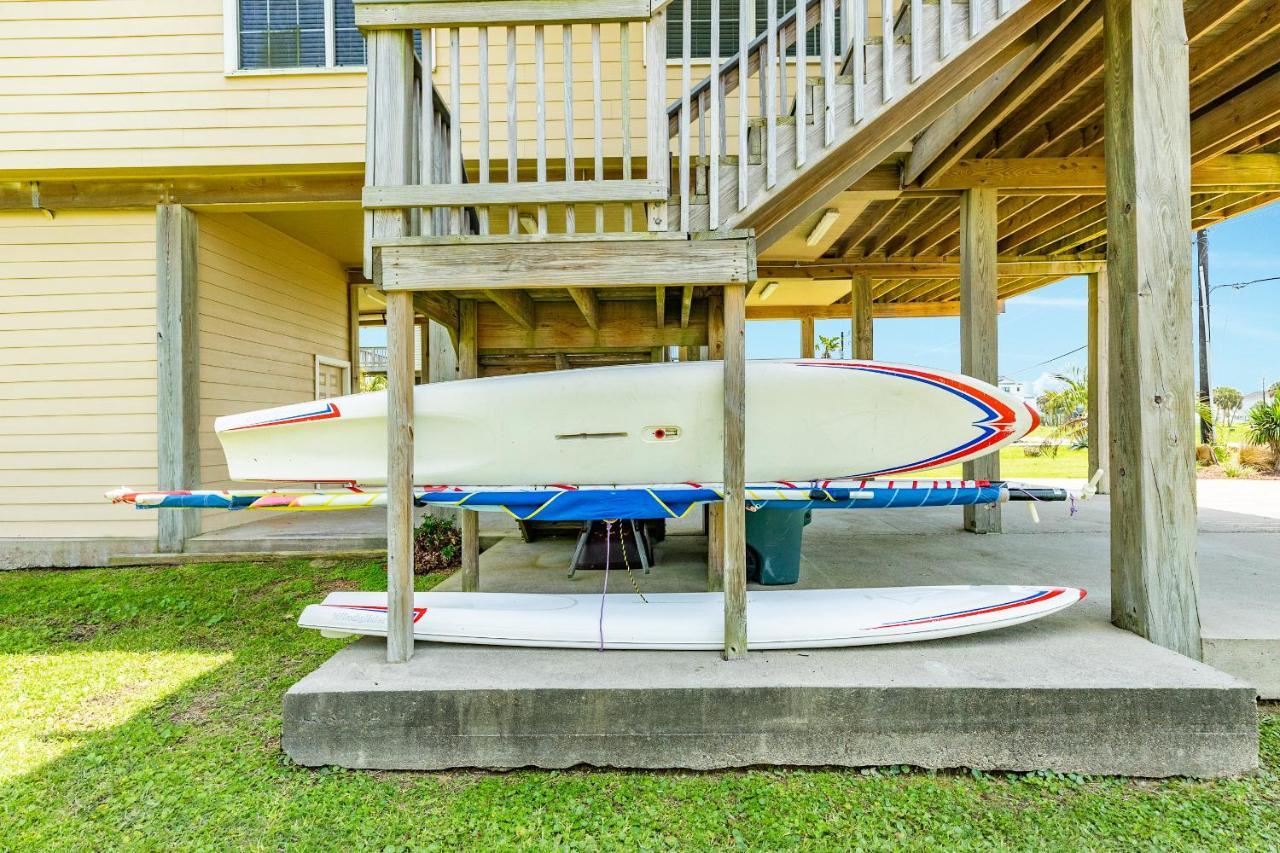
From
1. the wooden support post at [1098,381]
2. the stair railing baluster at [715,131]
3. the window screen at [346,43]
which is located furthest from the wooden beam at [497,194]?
the wooden support post at [1098,381]

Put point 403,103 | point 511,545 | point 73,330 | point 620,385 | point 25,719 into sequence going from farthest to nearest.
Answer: point 73,330 < point 511,545 < point 620,385 < point 25,719 < point 403,103

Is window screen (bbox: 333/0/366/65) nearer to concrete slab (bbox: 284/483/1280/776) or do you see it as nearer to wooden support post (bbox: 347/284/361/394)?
wooden support post (bbox: 347/284/361/394)

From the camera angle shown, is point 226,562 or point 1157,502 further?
point 226,562

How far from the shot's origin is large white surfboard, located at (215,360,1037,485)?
8.52 feet

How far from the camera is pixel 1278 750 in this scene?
2049 mm

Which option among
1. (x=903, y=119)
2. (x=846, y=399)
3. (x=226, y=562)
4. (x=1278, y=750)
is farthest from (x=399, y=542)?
(x=226, y=562)

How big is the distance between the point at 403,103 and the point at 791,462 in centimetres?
209

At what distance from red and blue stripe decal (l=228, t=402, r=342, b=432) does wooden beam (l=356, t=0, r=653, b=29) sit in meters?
1.47

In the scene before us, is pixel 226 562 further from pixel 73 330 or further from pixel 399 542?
pixel 399 542

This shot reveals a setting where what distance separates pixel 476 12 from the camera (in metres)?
2.17

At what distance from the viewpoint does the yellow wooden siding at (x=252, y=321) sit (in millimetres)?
5270

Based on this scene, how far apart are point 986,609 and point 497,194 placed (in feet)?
7.89

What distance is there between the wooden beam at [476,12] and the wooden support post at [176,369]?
377 cm

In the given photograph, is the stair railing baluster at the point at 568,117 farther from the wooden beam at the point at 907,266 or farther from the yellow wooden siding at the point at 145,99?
the wooden beam at the point at 907,266
